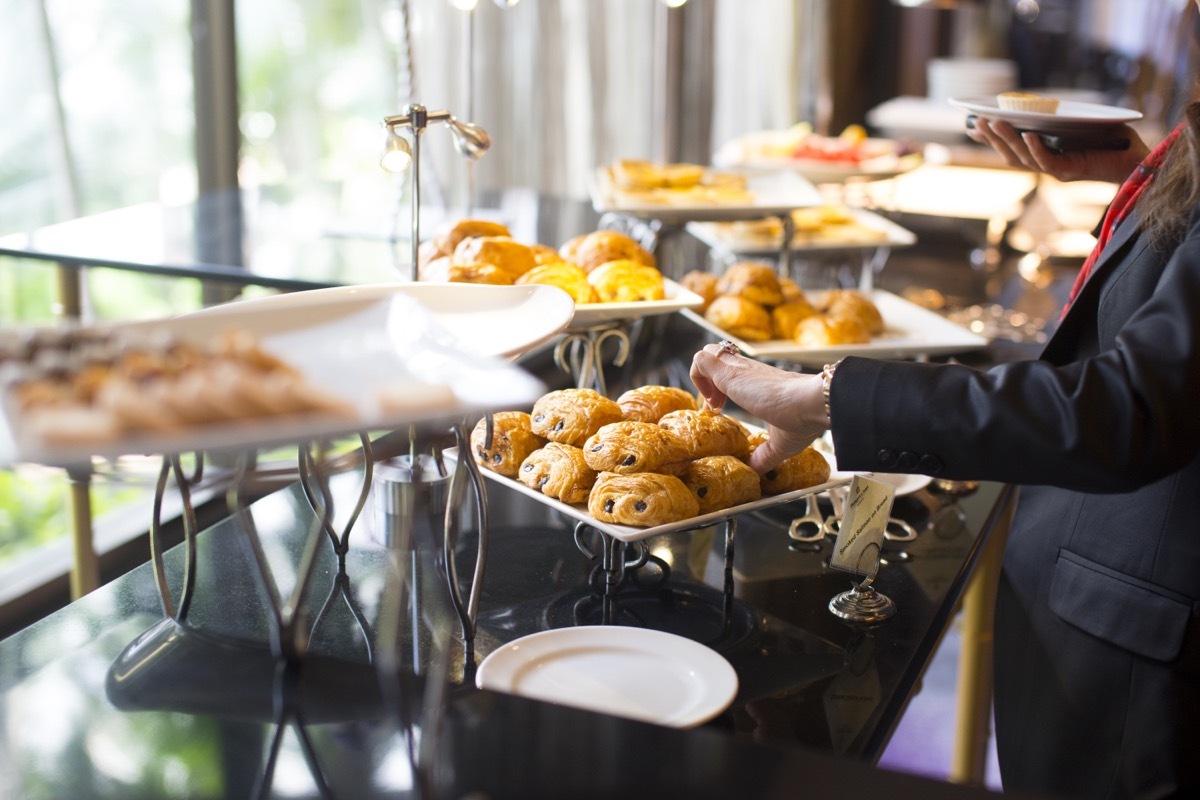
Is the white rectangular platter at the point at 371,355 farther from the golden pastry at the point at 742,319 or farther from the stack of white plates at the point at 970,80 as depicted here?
the stack of white plates at the point at 970,80

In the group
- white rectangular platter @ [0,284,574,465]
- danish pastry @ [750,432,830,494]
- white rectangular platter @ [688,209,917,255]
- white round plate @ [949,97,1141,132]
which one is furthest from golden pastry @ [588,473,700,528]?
white rectangular platter @ [688,209,917,255]

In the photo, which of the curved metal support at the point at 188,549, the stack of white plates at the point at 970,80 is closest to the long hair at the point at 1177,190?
the curved metal support at the point at 188,549

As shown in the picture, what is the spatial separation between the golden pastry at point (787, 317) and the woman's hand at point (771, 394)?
0.69 metres

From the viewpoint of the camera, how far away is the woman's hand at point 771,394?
1.01 metres

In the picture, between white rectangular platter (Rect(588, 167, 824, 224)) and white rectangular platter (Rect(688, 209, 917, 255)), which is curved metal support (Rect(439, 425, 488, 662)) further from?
white rectangular platter (Rect(688, 209, 917, 255))

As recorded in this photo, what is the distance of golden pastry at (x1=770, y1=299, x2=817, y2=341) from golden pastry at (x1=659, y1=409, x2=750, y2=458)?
0.59 m

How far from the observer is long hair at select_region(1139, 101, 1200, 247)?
38.0 inches

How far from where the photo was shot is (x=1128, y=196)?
1.18 metres

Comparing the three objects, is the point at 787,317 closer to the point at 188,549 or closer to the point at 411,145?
the point at 411,145

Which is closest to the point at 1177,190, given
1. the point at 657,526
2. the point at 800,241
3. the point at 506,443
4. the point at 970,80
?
the point at 657,526

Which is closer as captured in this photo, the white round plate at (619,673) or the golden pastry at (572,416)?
the white round plate at (619,673)

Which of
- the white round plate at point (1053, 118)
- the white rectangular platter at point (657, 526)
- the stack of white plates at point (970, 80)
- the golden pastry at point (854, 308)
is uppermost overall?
the stack of white plates at point (970, 80)

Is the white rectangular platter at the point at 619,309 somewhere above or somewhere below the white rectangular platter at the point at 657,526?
above

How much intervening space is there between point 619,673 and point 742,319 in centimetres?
96
